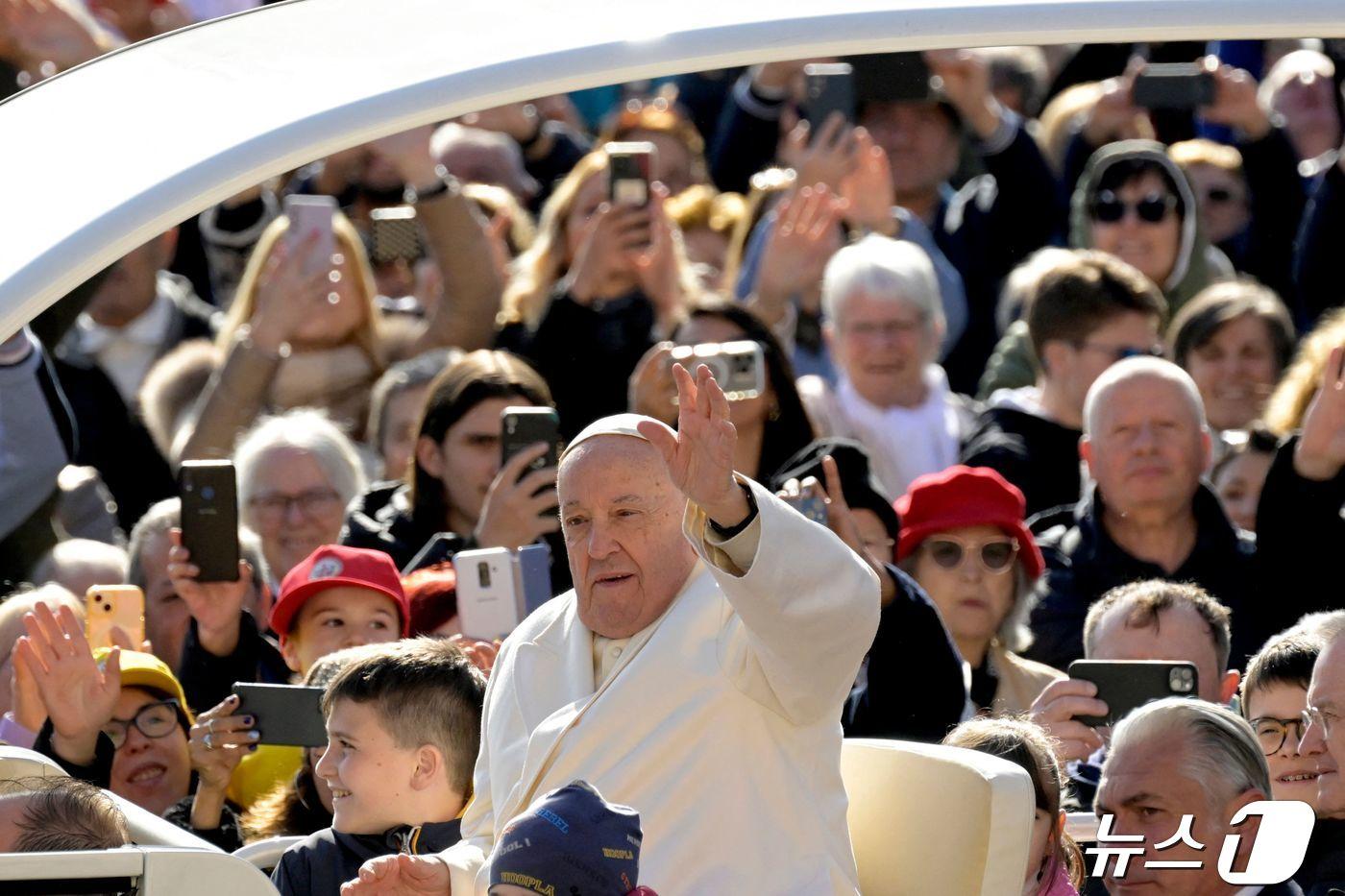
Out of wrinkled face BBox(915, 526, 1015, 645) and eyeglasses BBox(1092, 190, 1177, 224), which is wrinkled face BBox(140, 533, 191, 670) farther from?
eyeglasses BBox(1092, 190, 1177, 224)

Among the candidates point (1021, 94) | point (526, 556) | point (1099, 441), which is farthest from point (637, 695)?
point (1021, 94)

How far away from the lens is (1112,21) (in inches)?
166

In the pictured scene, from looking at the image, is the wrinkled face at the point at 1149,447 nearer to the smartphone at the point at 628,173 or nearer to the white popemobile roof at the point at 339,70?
the smartphone at the point at 628,173

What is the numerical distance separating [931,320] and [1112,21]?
3.27 metres

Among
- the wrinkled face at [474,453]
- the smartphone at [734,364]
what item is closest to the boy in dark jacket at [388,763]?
the wrinkled face at [474,453]

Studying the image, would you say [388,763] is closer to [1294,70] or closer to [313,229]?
[313,229]

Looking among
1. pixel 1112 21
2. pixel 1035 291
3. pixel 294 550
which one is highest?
pixel 1112 21

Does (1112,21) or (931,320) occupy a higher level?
(1112,21)

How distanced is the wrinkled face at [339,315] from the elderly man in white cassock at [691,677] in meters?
3.60

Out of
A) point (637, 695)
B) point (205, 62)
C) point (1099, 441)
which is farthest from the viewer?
point (1099, 441)

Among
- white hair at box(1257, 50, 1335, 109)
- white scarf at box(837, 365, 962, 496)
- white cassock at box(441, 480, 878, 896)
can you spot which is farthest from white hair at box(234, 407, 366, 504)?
white hair at box(1257, 50, 1335, 109)

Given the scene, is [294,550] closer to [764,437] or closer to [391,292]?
[764,437]

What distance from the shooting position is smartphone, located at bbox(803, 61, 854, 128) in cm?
849

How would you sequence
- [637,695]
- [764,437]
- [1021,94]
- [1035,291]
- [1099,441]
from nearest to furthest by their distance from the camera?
[637,695] < [1099,441] < [764,437] < [1035,291] < [1021,94]
